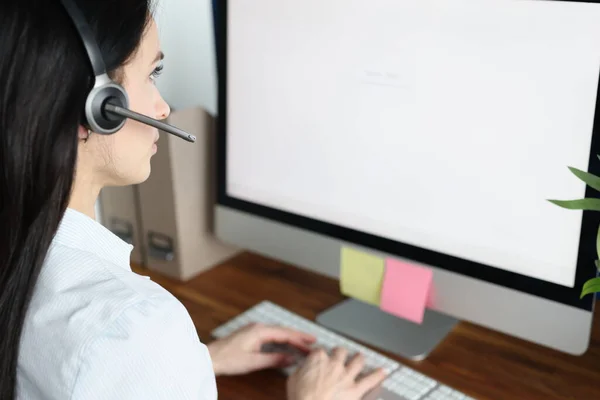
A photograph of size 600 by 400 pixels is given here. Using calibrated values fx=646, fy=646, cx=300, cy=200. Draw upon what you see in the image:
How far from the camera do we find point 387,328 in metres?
0.87

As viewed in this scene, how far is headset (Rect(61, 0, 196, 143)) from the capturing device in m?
0.48

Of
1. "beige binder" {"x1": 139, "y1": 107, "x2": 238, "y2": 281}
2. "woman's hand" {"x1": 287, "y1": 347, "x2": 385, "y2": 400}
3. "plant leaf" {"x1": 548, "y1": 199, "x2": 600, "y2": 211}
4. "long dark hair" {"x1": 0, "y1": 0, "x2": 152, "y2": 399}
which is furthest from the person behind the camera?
"beige binder" {"x1": 139, "y1": 107, "x2": 238, "y2": 281}

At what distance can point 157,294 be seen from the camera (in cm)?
54

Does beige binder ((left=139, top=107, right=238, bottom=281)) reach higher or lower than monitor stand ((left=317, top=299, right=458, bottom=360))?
higher

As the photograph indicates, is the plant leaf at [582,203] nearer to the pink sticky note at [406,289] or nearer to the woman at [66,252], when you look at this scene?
the pink sticky note at [406,289]

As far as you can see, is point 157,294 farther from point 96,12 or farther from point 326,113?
point 326,113

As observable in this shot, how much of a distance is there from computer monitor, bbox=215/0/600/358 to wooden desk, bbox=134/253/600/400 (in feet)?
0.13

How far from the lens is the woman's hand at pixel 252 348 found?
0.77 m

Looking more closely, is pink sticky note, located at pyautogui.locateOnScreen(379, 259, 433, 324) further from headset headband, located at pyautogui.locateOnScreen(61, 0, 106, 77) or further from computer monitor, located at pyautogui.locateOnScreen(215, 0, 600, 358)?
headset headband, located at pyautogui.locateOnScreen(61, 0, 106, 77)

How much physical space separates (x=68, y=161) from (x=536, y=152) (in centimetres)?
46

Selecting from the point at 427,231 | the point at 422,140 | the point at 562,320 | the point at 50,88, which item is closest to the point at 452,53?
the point at 422,140

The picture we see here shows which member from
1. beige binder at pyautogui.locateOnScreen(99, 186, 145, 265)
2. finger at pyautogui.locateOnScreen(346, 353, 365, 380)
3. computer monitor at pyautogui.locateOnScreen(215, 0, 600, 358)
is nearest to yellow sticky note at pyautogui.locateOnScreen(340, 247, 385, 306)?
computer monitor at pyautogui.locateOnScreen(215, 0, 600, 358)

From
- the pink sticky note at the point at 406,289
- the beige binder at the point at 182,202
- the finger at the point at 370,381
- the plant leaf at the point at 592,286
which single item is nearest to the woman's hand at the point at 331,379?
the finger at the point at 370,381

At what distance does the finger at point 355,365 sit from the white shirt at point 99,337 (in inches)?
9.0
